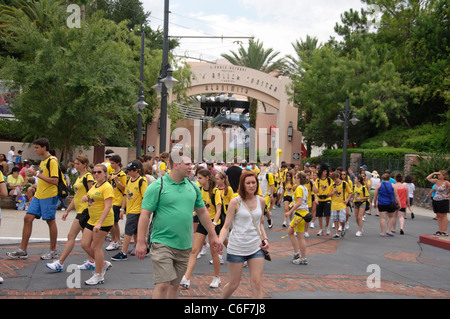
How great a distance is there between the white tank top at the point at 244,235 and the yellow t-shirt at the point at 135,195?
3.22m

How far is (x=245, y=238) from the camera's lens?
5766 mm

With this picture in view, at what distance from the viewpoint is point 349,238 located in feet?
42.5

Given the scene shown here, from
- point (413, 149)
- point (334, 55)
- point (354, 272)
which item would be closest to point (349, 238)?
point (354, 272)

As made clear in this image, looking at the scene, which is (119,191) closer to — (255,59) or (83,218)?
(83,218)

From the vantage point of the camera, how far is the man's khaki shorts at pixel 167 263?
16.0ft

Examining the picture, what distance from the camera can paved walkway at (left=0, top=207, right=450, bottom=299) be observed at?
262 inches

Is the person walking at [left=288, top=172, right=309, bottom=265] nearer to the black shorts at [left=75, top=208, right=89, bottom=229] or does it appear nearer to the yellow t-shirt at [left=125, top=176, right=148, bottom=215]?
the yellow t-shirt at [left=125, top=176, right=148, bottom=215]

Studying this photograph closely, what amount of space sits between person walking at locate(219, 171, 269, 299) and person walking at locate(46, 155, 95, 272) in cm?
271

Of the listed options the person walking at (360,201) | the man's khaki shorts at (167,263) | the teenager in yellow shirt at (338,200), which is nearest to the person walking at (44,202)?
the man's khaki shorts at (167,263)

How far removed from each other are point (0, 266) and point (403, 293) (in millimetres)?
6038

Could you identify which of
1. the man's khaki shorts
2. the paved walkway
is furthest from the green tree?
the man's khaki shorts

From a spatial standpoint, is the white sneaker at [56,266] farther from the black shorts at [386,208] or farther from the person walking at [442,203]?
the person walking at [442,203]

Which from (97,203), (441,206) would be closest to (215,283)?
(97,203)

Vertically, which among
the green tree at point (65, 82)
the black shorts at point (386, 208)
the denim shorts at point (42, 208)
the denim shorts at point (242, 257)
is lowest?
the black shorts at point (386, 208)
